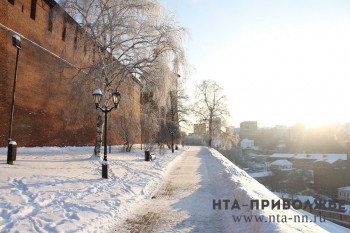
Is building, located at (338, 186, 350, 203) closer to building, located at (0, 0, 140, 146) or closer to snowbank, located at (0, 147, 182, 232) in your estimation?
building, located at (0, 0, 140, 146)

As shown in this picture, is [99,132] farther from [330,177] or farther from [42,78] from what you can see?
[330,177]

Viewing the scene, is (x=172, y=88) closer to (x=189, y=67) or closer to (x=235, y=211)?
(x=189, y=67)

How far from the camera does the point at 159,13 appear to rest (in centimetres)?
1345

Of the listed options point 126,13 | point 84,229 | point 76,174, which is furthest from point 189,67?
point 84,229

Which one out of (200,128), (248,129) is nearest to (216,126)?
(200,128)

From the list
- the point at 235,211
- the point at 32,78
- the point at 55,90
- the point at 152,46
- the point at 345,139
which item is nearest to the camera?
the point at 235,211

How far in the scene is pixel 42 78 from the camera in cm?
1716

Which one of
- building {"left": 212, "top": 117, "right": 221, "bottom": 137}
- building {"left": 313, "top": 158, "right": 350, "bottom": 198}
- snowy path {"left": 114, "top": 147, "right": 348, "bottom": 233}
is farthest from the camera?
building {"left": 212, "top": 117, "right": 221, "bottom": 137}

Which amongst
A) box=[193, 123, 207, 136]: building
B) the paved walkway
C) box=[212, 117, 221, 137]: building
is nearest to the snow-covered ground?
the paved walkway

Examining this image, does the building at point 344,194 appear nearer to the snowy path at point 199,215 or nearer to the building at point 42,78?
the building at point 42,78

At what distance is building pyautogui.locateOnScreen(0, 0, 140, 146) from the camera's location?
1348 cm

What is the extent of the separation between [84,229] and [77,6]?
36.4 feet

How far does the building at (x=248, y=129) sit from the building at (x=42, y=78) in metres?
96.2

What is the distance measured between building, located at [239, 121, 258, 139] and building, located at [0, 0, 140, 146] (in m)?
96.2
